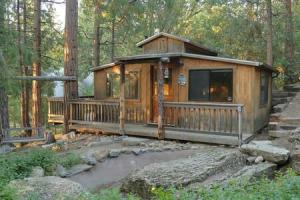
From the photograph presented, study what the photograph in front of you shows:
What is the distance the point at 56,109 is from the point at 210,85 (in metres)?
7.22

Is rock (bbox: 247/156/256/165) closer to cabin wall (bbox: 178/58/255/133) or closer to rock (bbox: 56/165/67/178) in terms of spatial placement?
cabin wall (bbox: 178/58/255/133)

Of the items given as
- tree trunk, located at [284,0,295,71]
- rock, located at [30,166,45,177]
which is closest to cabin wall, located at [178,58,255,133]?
rock, located at [30,166,45,177]

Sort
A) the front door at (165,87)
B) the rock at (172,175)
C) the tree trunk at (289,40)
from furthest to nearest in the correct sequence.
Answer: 1. the tree trunk at (289,40)
2. the front door at (165,87)
3. the rock at (172,175)

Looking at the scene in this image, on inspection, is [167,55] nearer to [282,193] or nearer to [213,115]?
[213,115]

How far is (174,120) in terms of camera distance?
11914mm

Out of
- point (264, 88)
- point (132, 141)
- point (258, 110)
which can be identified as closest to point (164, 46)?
point (264, 88)

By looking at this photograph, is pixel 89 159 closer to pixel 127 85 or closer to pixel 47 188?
pixel 47 188

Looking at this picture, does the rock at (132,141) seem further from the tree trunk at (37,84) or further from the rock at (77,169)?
the tree trunk at (37,84)

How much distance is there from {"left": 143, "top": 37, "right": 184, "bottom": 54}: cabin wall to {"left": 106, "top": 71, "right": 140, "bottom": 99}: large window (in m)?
1.15

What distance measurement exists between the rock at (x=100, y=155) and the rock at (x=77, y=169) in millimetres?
536

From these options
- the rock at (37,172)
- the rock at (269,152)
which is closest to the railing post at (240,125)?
the rock at (269,152)

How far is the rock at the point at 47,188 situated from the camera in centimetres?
492

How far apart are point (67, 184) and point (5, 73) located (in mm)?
3918

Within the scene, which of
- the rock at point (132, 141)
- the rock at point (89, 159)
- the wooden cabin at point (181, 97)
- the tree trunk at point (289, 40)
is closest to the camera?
the rock at point (89, 159)
